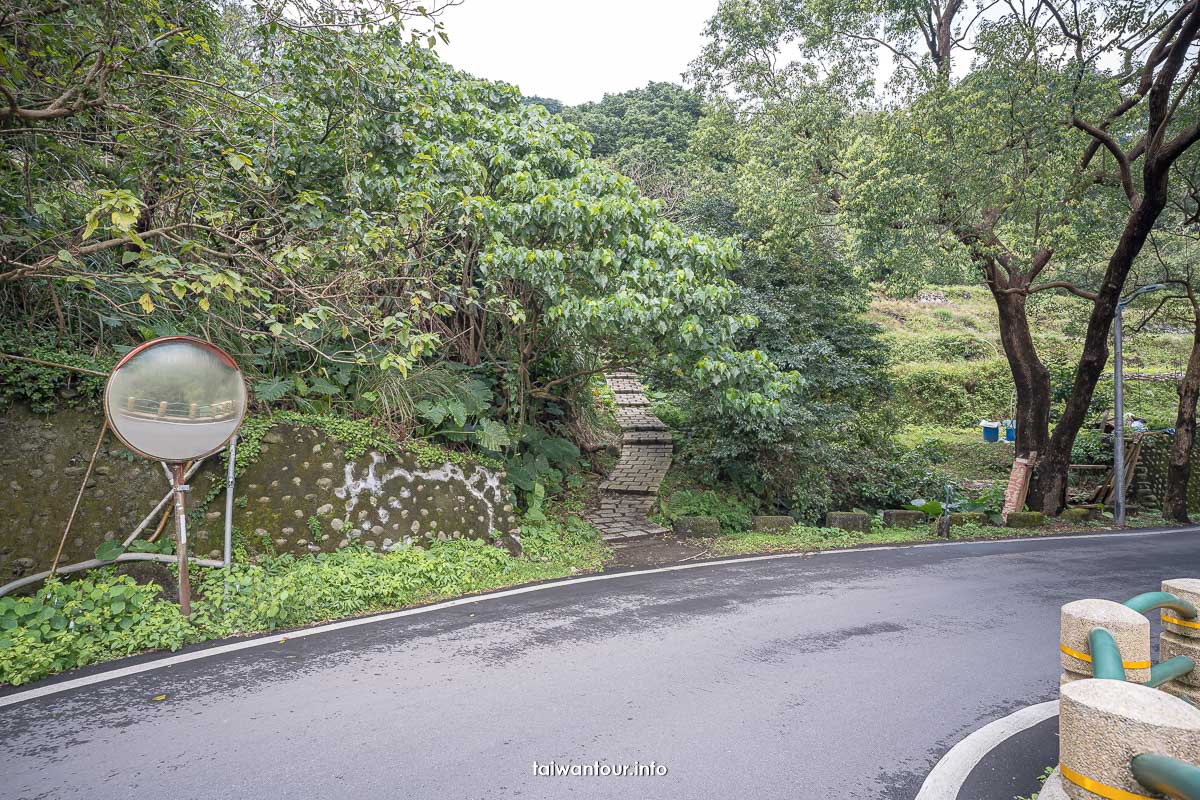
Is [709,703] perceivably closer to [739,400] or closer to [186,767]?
[186,767]

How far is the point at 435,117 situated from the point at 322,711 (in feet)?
Answer: 22.2

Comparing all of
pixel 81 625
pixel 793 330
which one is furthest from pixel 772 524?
pixel 81 625

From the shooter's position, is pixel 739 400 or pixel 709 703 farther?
pixel 739 400

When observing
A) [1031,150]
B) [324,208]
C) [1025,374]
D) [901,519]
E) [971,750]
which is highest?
[1031,150]

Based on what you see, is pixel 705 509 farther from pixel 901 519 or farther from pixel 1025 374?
pixel 1025 374

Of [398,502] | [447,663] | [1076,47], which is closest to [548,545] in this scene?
[398,502]

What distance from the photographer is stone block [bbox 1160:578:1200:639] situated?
10.5ft

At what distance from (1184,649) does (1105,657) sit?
1.17 m

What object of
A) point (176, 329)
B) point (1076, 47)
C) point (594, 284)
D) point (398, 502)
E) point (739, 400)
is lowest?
point (398, 502)

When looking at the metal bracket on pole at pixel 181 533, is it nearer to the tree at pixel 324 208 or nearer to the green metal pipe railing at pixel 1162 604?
the tree at pixel 324 208

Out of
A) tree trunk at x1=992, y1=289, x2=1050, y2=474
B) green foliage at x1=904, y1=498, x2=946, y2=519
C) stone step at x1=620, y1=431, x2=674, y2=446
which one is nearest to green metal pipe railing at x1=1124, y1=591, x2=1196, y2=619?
green foliage at x1=904, y1=498, x2=946, y2=519

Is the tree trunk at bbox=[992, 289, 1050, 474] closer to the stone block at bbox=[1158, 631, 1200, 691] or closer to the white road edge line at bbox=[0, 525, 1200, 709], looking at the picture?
the white road edge line at bbox=[0, 525, 1200, 709]

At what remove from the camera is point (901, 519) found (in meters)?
12.7

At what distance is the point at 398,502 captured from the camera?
756cm
